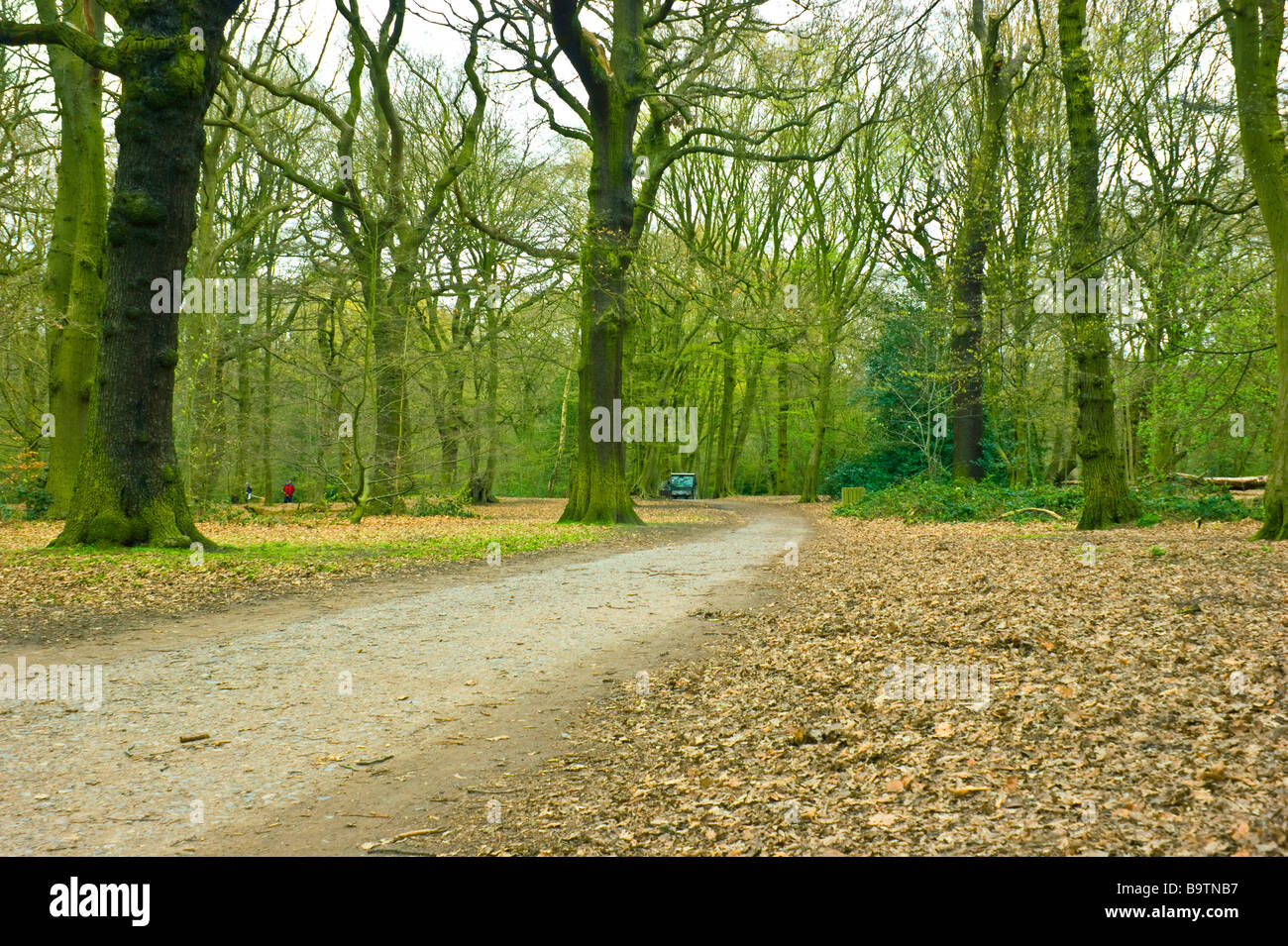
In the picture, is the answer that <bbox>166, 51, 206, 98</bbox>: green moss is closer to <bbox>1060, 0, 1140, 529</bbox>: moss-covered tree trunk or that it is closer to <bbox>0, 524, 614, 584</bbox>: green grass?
<bbox>0, 524, 614, 584</bbox>: green grass

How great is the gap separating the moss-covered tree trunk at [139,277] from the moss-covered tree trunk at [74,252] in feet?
17.3

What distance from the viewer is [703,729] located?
4910 mm

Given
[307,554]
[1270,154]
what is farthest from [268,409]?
[1270,154]

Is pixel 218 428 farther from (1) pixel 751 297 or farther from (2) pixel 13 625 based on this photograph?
(2) pixel 13 625

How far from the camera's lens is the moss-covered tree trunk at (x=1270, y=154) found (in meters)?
10.3

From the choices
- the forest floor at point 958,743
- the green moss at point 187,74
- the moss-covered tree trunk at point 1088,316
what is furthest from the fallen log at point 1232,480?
the green moss at point 187,74

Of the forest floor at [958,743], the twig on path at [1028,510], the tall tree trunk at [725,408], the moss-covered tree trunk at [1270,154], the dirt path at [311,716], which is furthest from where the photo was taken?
the tall tree trunk at [725,408]

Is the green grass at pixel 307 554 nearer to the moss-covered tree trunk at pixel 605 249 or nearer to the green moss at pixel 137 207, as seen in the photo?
the moss-covered tree trunk at pixel 605 249

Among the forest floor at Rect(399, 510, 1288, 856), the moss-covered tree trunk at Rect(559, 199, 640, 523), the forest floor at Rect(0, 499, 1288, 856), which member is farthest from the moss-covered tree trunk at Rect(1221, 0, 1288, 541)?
the moss-covered tree trunk at Rect(559, 199, 640, 523)

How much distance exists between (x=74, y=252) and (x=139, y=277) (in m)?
6.73

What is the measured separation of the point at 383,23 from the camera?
809 inches

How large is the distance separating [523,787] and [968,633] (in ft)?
12.4

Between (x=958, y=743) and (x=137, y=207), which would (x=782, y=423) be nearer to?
(x=137, y=207)
